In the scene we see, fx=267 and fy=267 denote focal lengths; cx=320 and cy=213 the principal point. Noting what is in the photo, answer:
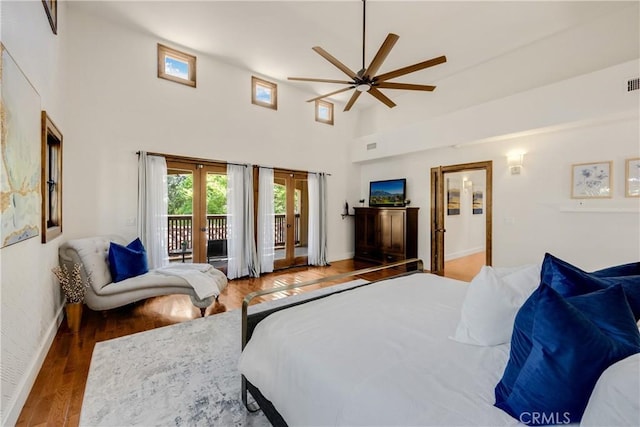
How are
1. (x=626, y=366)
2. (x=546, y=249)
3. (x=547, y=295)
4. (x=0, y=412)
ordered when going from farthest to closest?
(x=546, y=249), (x=0, y=412), (x=547, y=295), (x=626, y=366)

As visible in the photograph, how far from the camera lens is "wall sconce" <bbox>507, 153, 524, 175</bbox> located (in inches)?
173

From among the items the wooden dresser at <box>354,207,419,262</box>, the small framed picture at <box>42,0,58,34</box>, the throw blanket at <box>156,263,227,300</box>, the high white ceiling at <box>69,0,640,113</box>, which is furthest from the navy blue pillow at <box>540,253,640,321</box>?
the wooden dresser at <box>354,207,419,262</box>

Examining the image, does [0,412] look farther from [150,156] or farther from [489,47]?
[489,47]

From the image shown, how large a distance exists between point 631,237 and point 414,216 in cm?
309

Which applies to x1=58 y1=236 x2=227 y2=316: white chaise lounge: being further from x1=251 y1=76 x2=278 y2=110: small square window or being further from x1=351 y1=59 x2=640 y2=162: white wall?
x1=351 y1=59 x2=640 y2=162: white wall

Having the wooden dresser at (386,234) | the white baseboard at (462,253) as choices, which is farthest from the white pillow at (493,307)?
the white baseboard at (462,253)

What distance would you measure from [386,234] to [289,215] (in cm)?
226

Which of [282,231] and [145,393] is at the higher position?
[282,231]

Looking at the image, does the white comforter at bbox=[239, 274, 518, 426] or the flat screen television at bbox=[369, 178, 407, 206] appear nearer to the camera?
the white comforter at bbox=[239, 274, 518, 426]

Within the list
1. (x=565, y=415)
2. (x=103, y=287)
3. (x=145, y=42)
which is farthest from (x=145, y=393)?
(x=145, y=42)

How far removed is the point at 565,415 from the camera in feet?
2.62

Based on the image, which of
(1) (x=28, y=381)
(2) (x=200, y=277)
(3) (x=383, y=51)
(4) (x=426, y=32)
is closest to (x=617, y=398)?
(3) (x=383, y=51)

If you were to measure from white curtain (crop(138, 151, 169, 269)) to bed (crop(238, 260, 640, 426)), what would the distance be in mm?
3196

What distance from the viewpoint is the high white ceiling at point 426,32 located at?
11.6 ft
